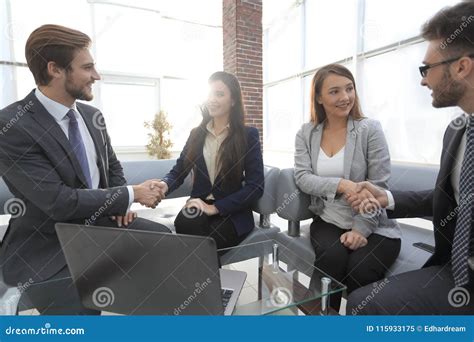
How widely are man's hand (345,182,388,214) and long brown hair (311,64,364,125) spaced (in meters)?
0.49

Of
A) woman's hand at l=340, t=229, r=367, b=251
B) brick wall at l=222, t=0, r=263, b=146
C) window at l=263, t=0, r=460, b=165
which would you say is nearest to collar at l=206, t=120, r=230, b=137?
woman's hand at l=340, t=229, r=367, b=251

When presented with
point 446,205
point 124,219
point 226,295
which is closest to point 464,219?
point 446,205

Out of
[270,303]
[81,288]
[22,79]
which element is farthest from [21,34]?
[270,303]

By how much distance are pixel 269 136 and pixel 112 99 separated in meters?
3.61

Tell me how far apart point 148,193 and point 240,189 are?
58 centimetres

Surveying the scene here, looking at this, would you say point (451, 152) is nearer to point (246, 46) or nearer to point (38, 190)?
point (38, 190)

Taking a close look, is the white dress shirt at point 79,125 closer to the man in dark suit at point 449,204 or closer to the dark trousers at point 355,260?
the dark trousers at point 355,260

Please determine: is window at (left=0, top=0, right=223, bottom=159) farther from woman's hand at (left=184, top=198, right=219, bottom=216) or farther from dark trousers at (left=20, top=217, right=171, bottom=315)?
dark trousers at (left=20, top=217, right=171, bottom=315)

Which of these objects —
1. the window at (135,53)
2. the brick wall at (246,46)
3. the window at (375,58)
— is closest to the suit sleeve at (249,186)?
the window at (375,58)

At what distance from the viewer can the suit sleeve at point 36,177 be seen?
1.27 m

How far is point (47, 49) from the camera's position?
139cm

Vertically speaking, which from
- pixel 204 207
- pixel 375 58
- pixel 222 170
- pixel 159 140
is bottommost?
pixel 204 207

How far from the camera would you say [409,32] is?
12.7 ft
